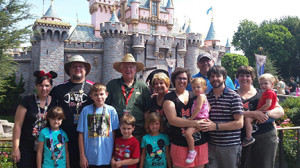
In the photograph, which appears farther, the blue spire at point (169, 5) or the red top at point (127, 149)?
the blue spire at point (169, 5)

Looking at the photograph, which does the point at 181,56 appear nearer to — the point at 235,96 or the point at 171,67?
the point at 171,67

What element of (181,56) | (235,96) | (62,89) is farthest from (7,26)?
(181,56)

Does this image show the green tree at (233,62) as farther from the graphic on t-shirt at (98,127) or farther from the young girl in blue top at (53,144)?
the young girl in blue top at (53,144)

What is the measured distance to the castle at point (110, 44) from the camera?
1923 centimetres

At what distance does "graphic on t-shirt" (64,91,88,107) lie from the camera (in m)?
3.67

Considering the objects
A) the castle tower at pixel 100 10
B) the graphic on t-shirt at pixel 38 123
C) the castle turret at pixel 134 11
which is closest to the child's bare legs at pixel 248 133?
the graphic on t-shirt at pixel 38 123

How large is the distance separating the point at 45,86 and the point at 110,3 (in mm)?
25040

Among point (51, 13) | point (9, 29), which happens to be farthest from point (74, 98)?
point (51, 13)

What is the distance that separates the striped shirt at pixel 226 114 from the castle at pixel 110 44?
55.4 feet

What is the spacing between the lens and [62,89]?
375cm

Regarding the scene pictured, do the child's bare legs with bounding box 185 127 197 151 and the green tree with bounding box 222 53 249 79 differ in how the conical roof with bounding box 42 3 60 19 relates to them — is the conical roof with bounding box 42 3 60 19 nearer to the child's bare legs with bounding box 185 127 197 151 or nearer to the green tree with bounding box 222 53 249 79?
the child's bare legs with bounding box 185 127 197 151

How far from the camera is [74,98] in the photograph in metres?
3.70

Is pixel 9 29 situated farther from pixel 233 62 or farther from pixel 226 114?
pixel 233 62

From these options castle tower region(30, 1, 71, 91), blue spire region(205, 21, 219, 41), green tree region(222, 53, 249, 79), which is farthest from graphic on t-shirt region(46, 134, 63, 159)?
green tree region(222, 53, 249, 79)
